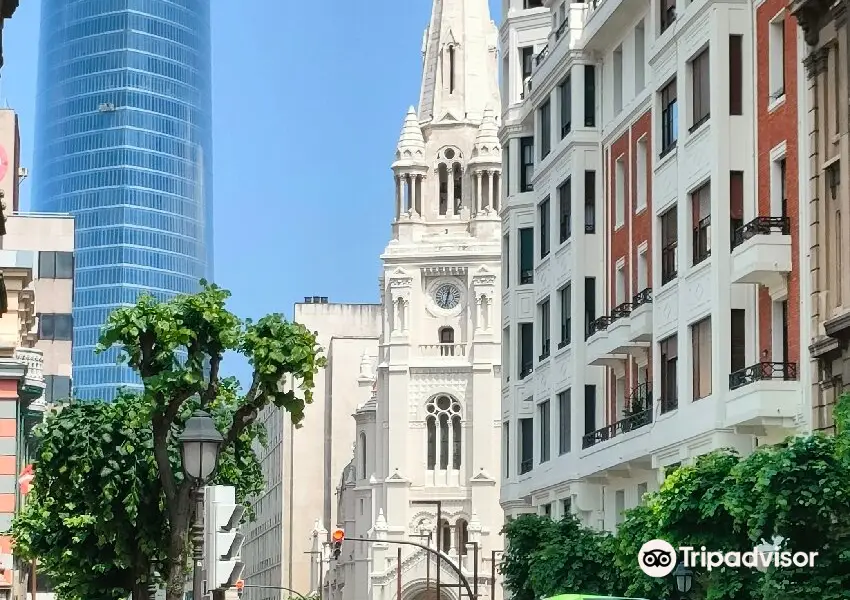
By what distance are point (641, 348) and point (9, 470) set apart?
1585 centimetres

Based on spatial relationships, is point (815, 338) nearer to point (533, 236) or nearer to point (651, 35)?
point (651, 35)

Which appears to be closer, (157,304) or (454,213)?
(157,304)

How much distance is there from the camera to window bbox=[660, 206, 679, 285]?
4812 cm

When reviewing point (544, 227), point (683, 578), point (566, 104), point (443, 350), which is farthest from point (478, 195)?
point (683, 578)

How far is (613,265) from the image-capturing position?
5634 cm

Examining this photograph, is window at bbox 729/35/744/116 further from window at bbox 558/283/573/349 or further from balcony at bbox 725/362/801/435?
window at bbox 558/283/573/349

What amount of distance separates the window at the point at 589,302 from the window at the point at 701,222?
1217 cm

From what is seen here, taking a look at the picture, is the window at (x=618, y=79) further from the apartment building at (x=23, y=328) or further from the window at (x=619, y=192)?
the apartment building at (x=23, y=328)

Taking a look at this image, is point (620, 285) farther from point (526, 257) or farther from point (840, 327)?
point (840, 327)

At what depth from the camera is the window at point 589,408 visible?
189 ft

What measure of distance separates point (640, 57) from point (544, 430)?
43.9 ft

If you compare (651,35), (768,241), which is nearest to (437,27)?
(651,35)

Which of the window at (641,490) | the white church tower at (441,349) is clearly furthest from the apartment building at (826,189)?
the white church tower at (441,349)

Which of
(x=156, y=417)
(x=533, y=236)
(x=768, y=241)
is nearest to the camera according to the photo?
(x=156, y=417)
